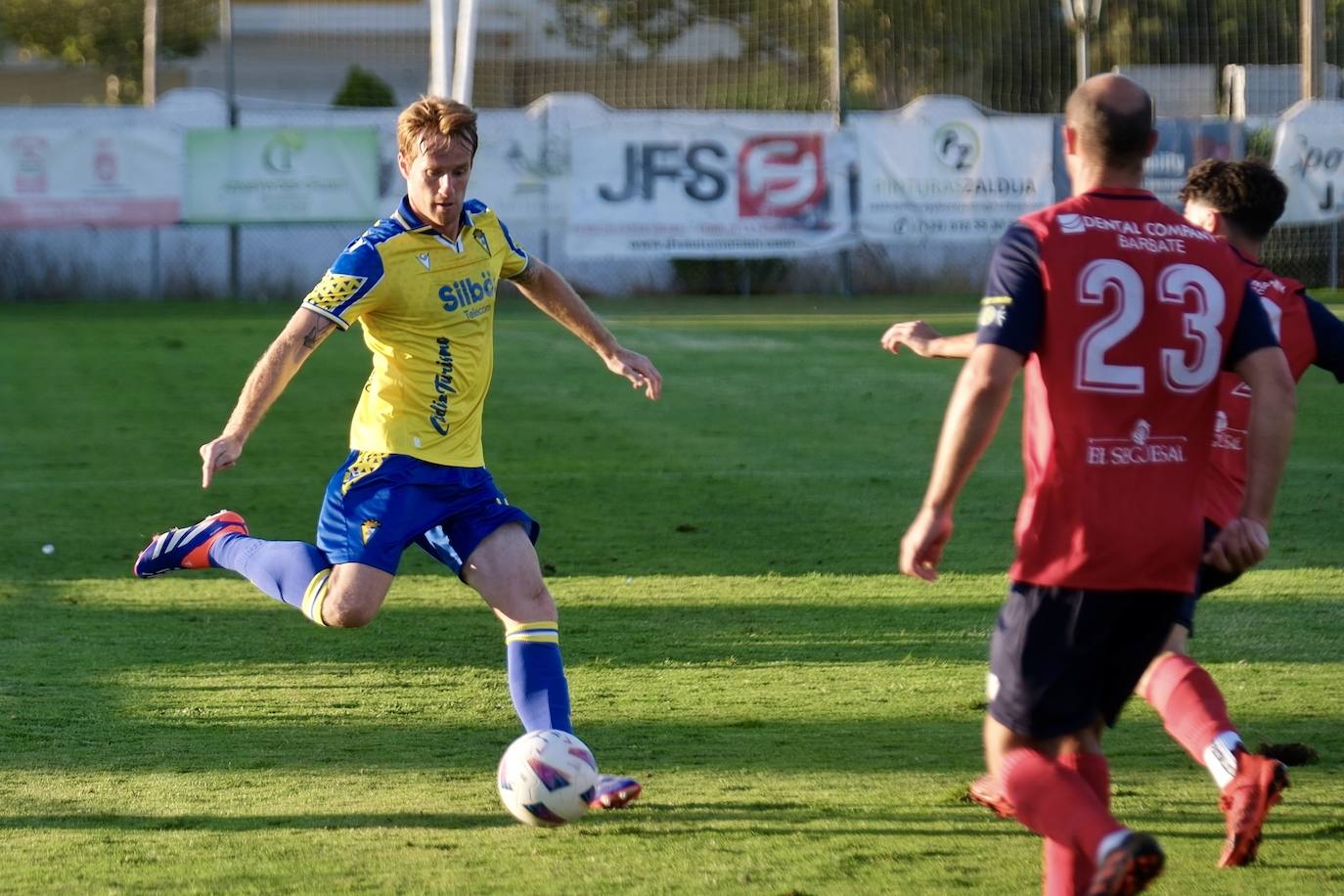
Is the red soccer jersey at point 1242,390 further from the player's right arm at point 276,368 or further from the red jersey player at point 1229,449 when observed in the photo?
the player's right arm at point 276,368

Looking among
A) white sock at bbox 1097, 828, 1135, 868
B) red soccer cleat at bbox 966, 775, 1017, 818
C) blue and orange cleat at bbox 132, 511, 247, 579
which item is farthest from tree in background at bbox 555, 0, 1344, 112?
white sock at bbox 1097, 828, 1135, 868

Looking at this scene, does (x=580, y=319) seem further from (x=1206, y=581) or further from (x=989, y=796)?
(x=1206, y=581)

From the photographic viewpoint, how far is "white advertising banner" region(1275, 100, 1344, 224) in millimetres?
24109

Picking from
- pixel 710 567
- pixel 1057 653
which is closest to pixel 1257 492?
pixel 1057 653

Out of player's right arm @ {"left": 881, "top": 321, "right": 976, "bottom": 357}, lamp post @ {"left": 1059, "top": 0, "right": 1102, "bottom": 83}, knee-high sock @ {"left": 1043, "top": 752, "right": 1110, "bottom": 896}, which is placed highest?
lamp post @ {"left": 1059, "top": 0, "right": 1102, "bottom": 83}

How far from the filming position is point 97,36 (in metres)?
42.8

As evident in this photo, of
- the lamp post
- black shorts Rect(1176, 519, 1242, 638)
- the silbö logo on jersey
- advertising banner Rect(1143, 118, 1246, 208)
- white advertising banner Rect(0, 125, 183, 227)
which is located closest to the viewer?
black shorts Rect(1176, 519, 1242, 638)

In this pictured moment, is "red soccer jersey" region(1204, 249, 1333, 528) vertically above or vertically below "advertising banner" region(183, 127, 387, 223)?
below

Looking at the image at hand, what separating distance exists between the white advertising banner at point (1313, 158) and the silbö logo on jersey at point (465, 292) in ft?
69.8

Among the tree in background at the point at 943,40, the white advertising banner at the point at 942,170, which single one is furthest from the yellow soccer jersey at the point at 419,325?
the tree in background at the point at 943,40

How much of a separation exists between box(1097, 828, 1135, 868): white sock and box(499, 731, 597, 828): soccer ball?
4.92 feet

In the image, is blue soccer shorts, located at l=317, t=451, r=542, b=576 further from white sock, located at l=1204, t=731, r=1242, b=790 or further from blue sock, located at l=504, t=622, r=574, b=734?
white sock, located at l=1204, t=731, r=1242, b=790

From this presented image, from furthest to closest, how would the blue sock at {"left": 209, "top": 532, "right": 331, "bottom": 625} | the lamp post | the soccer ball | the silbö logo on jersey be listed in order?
the lamp post < the blue sock at {"left": 209, "top": 532, "right": 331, "bottom": 625} < the silbö logo on jersey < the soccer ball

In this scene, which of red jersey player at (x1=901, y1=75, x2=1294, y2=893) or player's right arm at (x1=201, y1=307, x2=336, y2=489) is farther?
player's right arm at (x1=201, y1=307, x2=336, y2=489)
